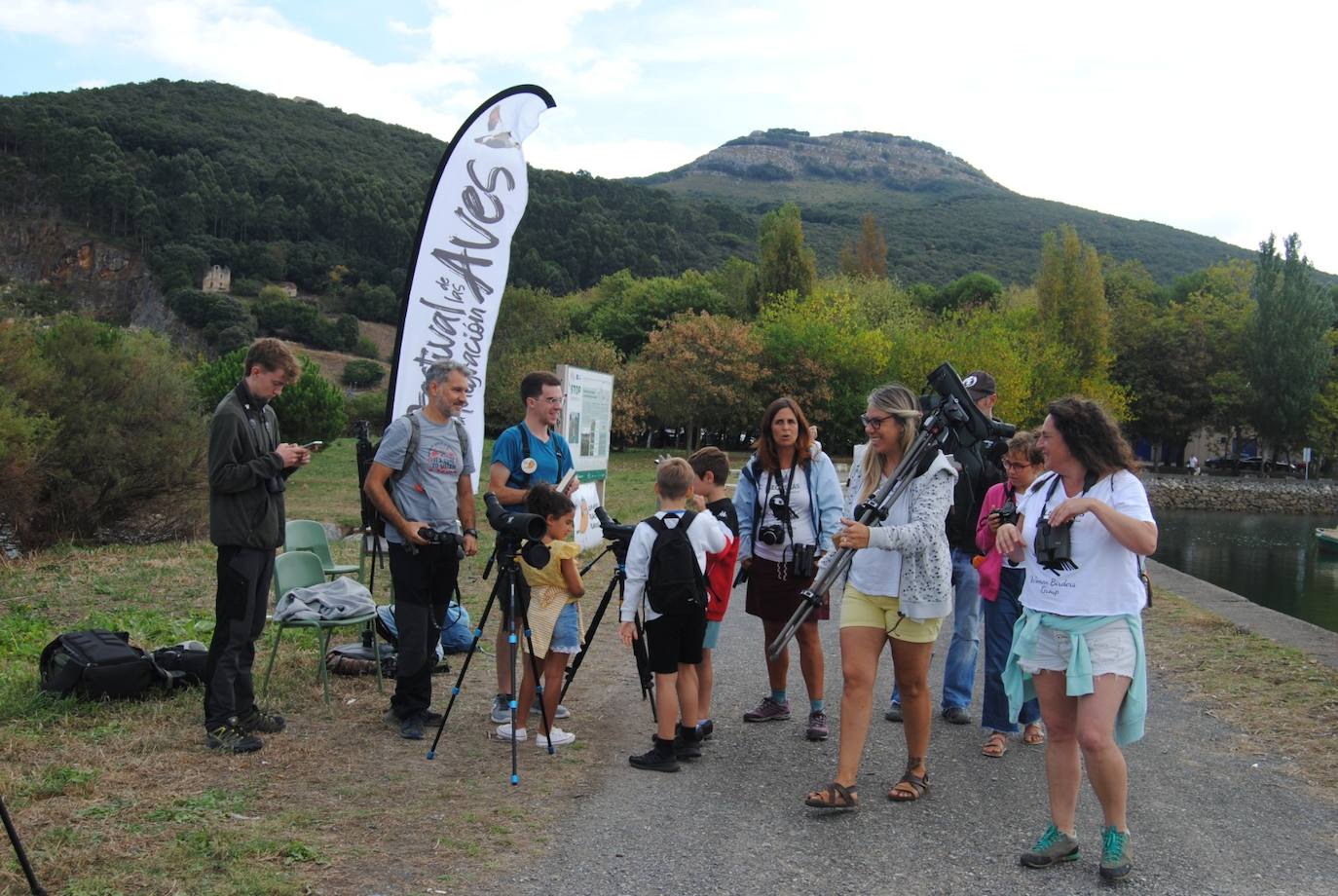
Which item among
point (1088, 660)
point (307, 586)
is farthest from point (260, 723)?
point (1088, 660)

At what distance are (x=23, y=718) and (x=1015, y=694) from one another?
485 centimetres

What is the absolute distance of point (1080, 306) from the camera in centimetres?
6041

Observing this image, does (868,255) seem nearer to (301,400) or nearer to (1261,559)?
(1261,559)

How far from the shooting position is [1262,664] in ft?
25.2

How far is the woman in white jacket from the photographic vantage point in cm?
446

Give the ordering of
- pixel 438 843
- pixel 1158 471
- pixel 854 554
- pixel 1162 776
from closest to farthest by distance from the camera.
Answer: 1. pixel 438 843
2. pixel 854 554
3. pixel 1162 776
4. pixel 1158 471

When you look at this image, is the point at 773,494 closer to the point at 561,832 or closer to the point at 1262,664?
the point at 561,832

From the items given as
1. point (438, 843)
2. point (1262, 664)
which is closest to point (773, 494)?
point (438, 843)

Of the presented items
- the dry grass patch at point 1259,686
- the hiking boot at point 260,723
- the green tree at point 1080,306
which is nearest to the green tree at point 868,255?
the green tree at point 1080,306

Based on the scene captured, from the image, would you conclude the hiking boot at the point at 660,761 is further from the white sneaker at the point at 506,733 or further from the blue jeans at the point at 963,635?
the blue jeans at the point at 963,635

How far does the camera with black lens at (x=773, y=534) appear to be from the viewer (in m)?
5.62

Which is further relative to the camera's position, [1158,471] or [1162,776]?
[1158,471]

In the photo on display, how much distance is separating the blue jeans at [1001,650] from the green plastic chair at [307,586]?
361 centimetres

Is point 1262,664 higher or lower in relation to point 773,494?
lower
